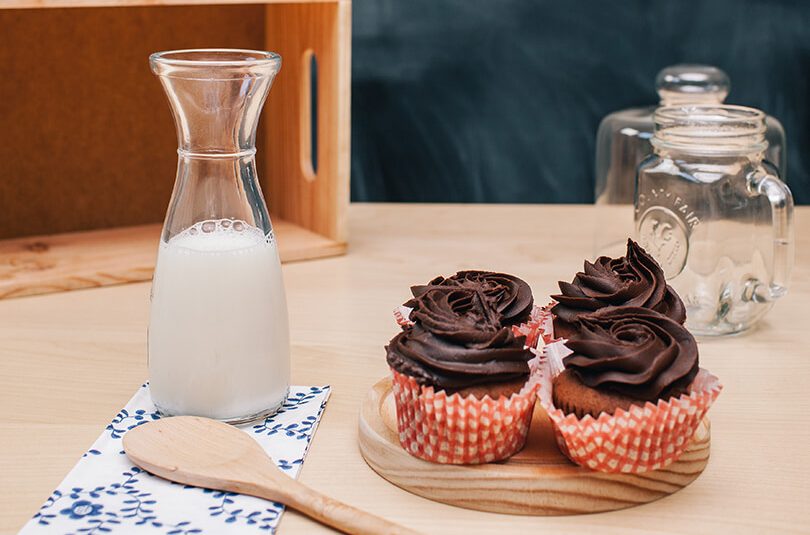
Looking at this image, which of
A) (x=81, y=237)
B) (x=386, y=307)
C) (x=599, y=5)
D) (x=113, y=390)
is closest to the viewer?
(x=113, y=390)

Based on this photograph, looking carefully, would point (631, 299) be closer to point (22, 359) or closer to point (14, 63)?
point (22, 359)

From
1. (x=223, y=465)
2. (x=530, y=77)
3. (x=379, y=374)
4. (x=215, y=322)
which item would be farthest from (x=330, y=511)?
(x=530, y=77)

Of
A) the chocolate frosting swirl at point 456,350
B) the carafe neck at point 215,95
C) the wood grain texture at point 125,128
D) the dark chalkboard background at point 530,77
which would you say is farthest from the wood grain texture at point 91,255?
the chocolate frosting swirl at point 456,350

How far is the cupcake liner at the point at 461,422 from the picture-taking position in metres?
0.69

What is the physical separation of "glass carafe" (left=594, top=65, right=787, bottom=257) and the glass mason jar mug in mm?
285

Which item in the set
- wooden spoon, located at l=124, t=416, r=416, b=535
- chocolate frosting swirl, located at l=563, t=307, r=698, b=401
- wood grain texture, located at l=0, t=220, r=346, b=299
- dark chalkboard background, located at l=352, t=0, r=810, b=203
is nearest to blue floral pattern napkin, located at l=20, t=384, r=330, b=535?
wooden spoon, located at l=124, t=416, r=416, b=535

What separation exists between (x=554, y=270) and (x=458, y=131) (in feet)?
1.68

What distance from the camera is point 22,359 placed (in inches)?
39.0

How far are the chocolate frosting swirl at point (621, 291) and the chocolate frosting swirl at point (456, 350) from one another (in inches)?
3.8

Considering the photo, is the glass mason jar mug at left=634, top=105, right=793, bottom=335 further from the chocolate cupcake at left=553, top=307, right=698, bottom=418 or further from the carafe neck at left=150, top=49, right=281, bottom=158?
the carafe neck at left=150, top=49, right=281, bottom=158

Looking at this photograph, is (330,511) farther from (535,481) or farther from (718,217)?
(718,217)

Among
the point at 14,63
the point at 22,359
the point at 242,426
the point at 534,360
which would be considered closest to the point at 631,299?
the point at 534,360

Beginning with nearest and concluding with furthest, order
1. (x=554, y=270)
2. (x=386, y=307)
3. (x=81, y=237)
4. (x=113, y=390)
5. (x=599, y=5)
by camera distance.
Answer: (x=113, y=390) → (x=386, y=307) → (x=554, y=270) → (x=81, y=237) → (x=599, y=5)

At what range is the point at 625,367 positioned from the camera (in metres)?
0.68
